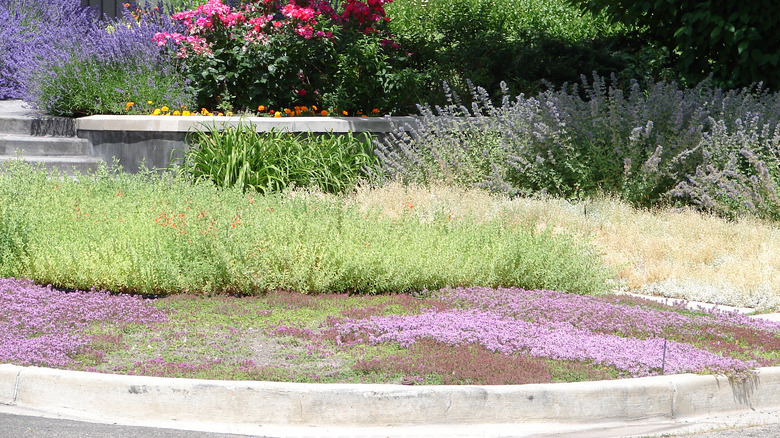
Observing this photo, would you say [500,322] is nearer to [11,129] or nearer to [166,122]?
[166,122]

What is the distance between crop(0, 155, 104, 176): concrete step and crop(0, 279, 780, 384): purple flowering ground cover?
476 cm

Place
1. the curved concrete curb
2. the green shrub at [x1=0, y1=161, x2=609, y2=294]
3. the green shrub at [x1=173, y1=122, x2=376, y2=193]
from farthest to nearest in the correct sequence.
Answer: the green shrub at [x1=173, y1=122, x2=376, y2=193] < the green shrub at [x1=0, y1=161, x2=609, y2=294] < the curved concrete curb

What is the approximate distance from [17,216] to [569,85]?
8.24 metres

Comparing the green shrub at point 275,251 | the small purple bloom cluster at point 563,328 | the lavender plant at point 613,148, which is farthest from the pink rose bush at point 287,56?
the small purple bloom cluster at point 563,328

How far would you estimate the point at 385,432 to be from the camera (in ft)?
14.2

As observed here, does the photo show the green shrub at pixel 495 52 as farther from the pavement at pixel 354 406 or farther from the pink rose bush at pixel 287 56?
the pavement at pixel 354 406

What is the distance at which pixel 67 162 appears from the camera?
36.0 ft

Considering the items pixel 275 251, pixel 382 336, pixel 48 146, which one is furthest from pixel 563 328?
pixel 48 146

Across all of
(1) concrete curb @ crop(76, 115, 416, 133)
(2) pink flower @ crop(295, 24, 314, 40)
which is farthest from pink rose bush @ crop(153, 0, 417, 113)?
(1) concrete curb @ crop(76, 115, 416, 133)

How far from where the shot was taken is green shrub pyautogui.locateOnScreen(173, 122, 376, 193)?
1029cm

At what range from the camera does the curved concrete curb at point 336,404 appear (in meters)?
4.37

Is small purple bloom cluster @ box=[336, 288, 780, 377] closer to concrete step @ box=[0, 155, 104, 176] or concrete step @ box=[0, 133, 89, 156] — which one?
concrete step @ box=[0, 155, 104, 176]

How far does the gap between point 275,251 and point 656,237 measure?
3710 millimetres

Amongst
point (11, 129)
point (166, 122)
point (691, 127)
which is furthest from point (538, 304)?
point (11, 129)
